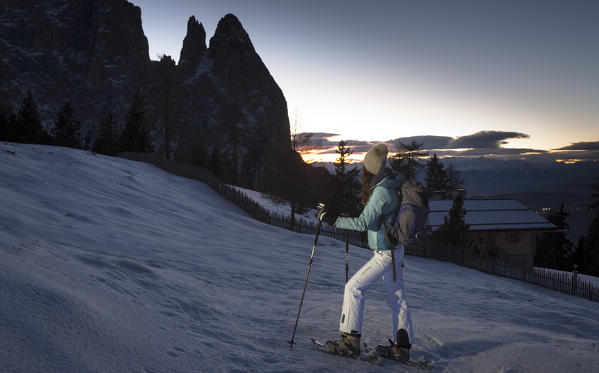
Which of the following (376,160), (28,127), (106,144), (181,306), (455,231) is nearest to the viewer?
(376,160)

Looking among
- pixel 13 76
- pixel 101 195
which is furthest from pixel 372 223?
pixel 13 76

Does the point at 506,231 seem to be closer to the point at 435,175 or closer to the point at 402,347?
the point at 402,347

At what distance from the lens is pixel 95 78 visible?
432 ft

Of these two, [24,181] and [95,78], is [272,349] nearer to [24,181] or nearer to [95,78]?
[24,181]

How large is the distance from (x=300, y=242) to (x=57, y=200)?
8.11 meters

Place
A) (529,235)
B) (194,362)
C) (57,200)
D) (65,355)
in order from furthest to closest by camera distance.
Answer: (529,235)
(57,200)
(194,362)
(65,355)

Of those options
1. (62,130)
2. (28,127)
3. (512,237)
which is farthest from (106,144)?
(512,237)

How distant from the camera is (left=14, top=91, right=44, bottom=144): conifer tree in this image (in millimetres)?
35594

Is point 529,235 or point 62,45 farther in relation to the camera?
point 62,45

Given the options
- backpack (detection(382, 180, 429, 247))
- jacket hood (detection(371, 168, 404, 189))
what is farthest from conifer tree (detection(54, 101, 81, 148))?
backpack (detection(382, 180, 429, 247))

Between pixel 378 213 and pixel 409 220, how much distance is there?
329 millimetres

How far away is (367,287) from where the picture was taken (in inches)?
149

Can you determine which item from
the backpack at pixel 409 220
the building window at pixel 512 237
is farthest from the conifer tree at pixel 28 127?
the building window at pixel 512 237

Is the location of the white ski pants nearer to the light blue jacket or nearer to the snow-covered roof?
the light blue jacket
